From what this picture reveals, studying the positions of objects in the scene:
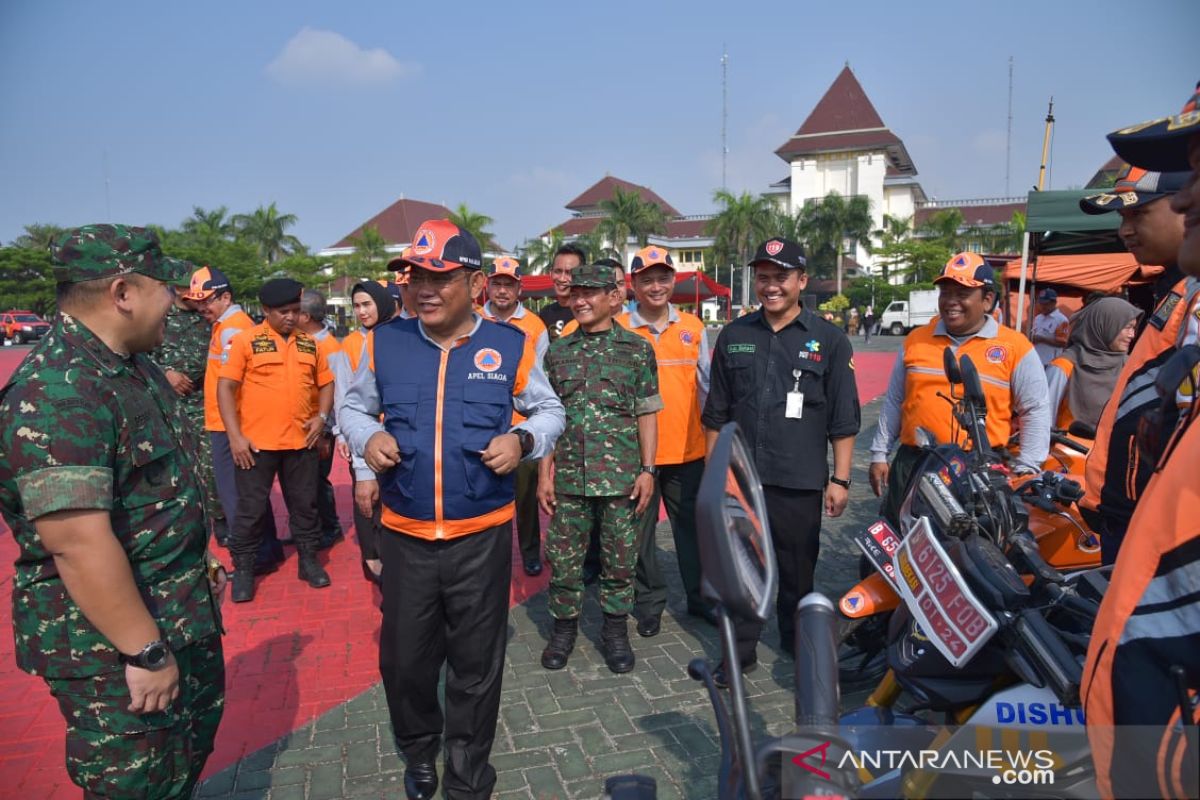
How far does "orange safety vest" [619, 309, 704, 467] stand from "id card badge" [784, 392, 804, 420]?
0.82m

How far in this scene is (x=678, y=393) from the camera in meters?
4.38

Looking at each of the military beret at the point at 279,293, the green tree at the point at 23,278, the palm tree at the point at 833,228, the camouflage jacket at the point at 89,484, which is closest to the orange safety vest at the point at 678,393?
the military beret at the point at 279,293

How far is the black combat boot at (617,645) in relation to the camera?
3750mm

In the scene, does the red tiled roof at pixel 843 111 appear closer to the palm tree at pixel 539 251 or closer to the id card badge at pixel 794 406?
the palm tree at pixel 539 251

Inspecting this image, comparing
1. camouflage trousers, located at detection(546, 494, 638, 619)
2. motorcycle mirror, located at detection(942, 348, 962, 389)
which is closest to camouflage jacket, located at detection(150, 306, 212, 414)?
camouflage trousers, located at detection(546, 494, 638, 619)

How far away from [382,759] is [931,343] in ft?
11.3

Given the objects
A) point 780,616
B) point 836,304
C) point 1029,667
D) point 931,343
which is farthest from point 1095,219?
point 836,304

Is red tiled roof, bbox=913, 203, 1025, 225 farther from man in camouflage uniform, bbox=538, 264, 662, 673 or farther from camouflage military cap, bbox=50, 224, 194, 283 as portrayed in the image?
camouflage military cap, bbox=50, 224, 194, 283

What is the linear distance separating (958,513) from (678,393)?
2.17 meters

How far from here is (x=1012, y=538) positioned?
2318 mm

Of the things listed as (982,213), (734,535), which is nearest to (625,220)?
(982,213)

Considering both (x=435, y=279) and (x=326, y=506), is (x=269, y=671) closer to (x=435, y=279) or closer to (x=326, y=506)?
(x=326, y=506)

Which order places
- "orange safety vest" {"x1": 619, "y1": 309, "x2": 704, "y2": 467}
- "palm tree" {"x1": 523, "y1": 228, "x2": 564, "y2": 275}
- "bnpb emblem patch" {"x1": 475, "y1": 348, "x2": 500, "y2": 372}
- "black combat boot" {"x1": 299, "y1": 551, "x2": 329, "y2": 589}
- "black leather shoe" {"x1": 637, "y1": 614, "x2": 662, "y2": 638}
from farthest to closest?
"palm tree" {"x1": 523, "y1": 228, "x2": 564, "y2": 275}
"black combat boot" {"x1": 299, "y1": 551, "x2": 329, "y2": 589}
"orange safety vest" {"x1": 619, "y1": 309, "x2": 704, "y2": 467}
"black leather shoe" {"x1": 637, "y1": 614, "x2": 662, "y2": 638}
"bnpb emblem patch" {"x1": 475, "y1": 348, "x2": 500, "y2": 372}

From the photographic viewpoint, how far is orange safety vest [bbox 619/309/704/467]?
14.2ft
